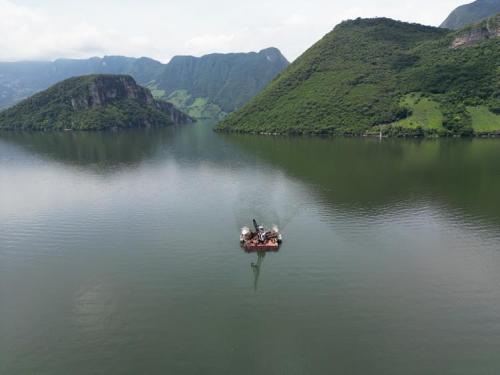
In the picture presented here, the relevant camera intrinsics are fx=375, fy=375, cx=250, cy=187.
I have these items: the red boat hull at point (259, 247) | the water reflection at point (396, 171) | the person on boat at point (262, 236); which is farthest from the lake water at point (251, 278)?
the person on boat at point (262, 236)

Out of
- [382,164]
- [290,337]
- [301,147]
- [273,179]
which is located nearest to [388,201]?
[273,179]

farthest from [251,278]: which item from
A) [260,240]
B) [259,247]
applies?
[260,240]

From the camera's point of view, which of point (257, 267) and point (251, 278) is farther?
point (257, 267)

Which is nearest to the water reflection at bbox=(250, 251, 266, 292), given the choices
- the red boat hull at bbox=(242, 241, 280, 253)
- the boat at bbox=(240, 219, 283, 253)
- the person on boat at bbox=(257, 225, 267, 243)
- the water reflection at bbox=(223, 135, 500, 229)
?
the red boat hull at bbox=(242, 241, 280, 253)

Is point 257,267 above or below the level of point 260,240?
below

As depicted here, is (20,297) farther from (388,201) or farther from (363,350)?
(388,201)

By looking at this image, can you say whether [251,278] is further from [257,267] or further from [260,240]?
[260,240]

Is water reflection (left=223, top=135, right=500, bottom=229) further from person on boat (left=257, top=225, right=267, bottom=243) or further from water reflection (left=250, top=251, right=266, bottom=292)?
water reflection (left=250, top=251, right=266, bottom=292)

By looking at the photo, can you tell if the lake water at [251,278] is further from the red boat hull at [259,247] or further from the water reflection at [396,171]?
the red boat hull at [259,247]
